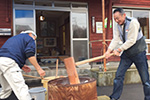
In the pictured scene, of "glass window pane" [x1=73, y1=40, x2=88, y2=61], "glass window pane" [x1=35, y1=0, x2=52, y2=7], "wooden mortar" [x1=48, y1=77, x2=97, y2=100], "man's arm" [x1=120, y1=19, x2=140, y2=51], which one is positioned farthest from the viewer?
"glass window pane" [x1=73, y1=40, x2=88, y2=61]

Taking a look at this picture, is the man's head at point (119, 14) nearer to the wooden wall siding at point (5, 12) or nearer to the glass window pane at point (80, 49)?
the glass window pane at point (80, 49)

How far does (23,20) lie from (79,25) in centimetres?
273

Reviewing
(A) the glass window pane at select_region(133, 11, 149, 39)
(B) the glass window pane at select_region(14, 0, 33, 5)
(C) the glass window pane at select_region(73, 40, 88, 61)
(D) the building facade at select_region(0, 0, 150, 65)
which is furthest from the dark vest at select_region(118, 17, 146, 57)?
(A) the glass window pane at select_region(133, 11, 149, 39)

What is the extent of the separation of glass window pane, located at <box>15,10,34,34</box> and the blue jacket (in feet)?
14.1

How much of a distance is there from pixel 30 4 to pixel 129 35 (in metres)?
5.41

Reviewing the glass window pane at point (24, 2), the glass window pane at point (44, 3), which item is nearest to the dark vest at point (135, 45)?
the glass window pane at point (44, 3)

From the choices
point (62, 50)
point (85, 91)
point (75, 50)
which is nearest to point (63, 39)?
point (62, 50)

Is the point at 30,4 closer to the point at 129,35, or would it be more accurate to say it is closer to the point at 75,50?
the point at 75,50

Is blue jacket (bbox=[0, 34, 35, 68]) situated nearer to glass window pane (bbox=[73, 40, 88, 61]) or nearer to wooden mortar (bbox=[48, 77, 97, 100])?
wooden mortar (bbox=[48, 77, 97, 100])

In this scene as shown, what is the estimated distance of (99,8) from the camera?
7.77 m

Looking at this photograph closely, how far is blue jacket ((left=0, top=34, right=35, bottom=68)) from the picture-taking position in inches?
110

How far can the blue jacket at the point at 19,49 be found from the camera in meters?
2.80

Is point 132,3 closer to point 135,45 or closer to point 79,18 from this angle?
point 79,18

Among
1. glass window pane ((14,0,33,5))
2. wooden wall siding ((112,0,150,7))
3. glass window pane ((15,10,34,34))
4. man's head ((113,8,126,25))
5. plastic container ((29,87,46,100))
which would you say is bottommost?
plastic container ((29,87,46,100))
